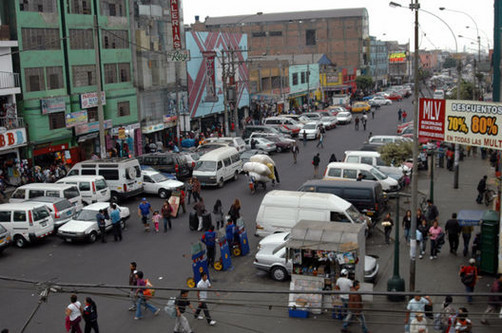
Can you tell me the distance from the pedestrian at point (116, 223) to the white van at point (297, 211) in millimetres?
5377

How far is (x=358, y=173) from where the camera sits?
27.5 m

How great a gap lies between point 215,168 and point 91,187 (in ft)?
23.3

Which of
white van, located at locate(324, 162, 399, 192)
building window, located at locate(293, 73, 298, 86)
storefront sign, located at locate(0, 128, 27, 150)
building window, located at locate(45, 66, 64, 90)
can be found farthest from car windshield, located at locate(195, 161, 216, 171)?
building window, located at locate(293, 73, 298, 86)

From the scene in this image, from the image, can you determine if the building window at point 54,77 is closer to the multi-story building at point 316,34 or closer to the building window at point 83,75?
the building window at point 83,75

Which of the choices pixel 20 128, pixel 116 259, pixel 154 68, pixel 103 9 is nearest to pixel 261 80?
pixel 154 68

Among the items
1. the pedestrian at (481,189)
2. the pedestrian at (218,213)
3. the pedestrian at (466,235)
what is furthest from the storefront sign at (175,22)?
the pedestrian at (466,235)

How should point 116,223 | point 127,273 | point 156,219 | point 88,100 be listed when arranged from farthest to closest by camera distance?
1. point 88,100
2. point 156,219
3. point 116,223
4. point 127,273

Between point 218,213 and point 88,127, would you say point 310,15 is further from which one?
point 218,213

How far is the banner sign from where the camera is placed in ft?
53.8

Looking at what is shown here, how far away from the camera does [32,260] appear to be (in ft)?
67.3

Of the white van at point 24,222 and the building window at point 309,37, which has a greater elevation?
the building window at point 309,37

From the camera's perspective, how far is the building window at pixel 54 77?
35628 mm

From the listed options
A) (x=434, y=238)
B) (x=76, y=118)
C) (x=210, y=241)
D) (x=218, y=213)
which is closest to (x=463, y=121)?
(x=434, y=238)

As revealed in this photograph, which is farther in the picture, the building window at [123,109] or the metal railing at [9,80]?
the building window at [123,109]
